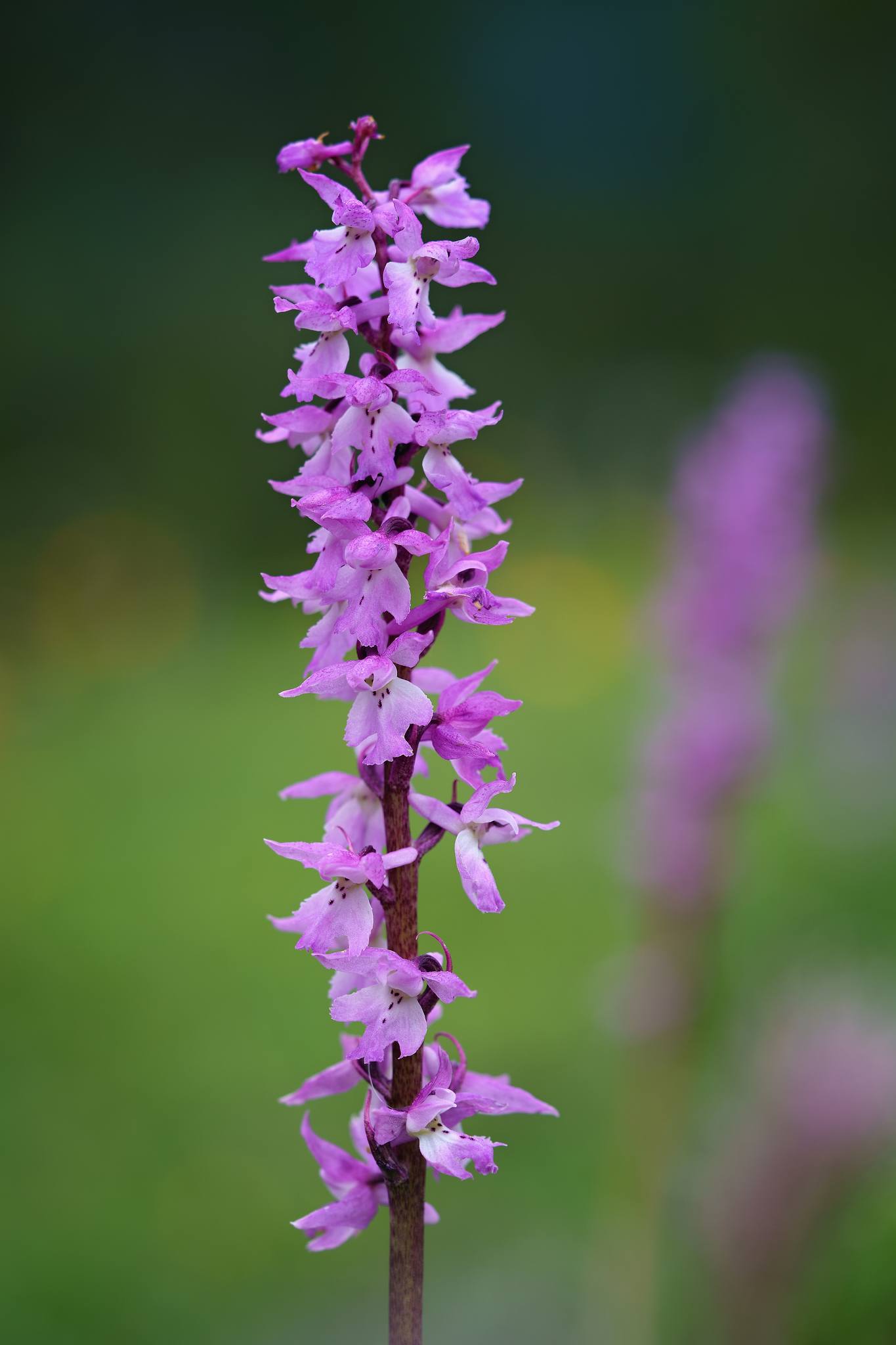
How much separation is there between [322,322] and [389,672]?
0.65ft

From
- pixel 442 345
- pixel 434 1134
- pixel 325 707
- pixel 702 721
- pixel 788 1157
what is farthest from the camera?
pixel 325 707

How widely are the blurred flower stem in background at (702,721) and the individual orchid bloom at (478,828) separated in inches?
62.0

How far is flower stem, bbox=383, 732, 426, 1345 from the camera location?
0.62 m

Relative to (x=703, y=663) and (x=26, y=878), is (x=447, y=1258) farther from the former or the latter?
(x=26, y=878)

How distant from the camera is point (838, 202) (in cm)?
865

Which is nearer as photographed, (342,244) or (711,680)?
(342,244)

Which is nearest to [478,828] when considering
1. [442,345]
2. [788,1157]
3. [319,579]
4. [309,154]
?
[319,579]

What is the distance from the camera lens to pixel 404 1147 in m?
0.63

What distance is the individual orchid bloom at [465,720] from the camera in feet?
2.19

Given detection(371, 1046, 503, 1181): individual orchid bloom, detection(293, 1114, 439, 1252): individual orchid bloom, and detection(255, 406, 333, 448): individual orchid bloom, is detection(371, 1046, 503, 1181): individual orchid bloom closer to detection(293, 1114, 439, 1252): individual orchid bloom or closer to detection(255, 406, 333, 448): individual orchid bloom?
detection(293, 1114, 439, 1252): individual orchid bloom

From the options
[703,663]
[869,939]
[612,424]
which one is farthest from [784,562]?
[612,424]

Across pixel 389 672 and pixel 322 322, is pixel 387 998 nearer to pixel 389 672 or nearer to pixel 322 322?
pixel 389 672

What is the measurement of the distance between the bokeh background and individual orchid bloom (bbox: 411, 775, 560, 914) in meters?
0.71

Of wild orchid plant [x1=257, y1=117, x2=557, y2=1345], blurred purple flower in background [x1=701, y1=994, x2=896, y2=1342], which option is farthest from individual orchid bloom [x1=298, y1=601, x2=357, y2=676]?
blurred purple flower in background [x1=701, y1=994, x2=896, y2=1342]
